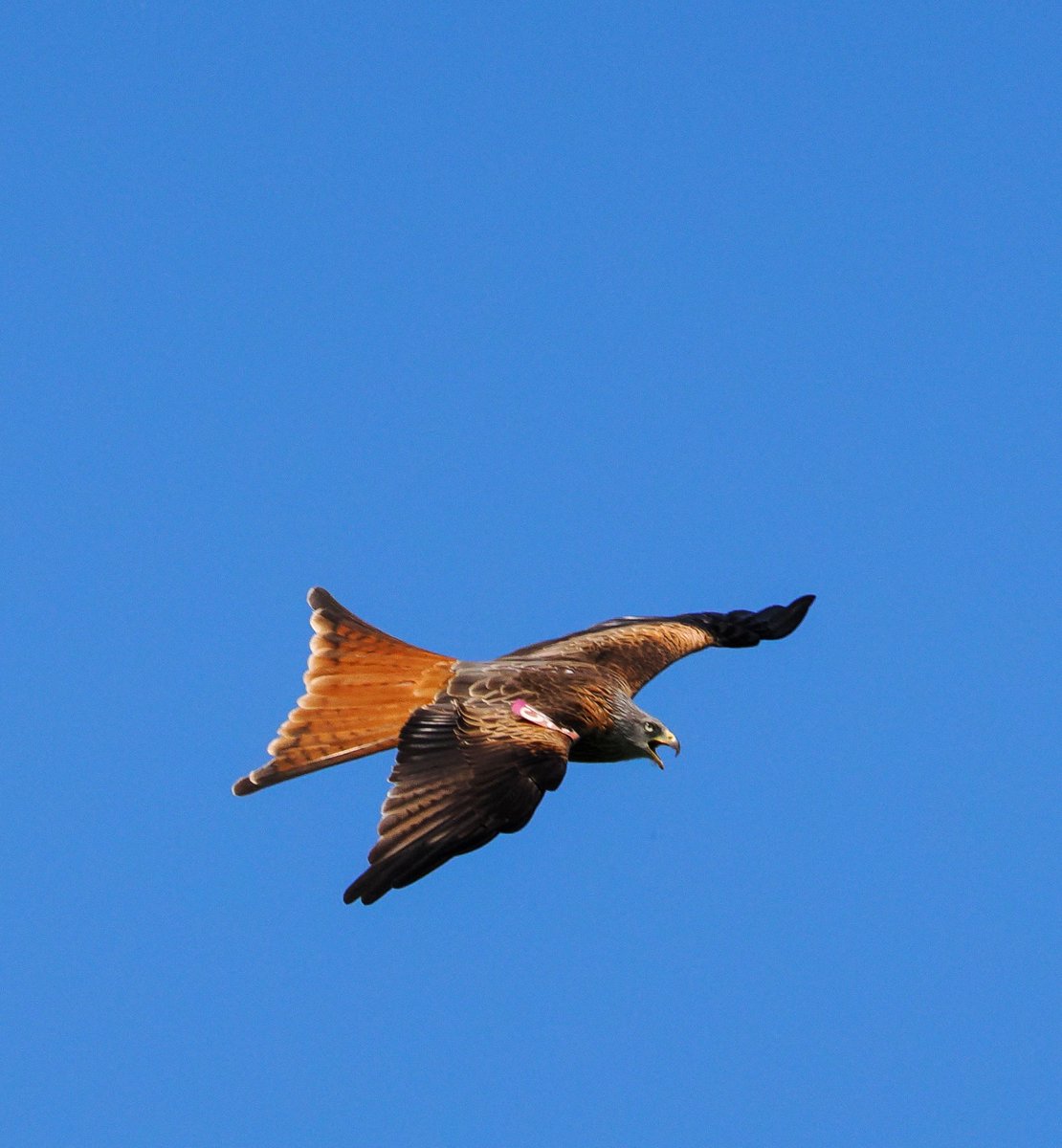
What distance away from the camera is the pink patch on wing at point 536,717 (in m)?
12.0

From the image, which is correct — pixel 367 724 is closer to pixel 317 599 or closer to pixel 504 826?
pixel 317 599

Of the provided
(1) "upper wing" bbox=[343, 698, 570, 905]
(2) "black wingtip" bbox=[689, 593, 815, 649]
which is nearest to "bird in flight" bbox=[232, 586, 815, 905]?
(1) "upper wing" bbox=[343, 698, 570, 905]

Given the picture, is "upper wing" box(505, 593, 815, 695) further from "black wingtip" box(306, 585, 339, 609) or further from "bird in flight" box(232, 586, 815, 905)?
"black wingtip" box(306, 585, 339, 609)

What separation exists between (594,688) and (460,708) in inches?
53.5

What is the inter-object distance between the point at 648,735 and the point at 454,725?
5.36 feet

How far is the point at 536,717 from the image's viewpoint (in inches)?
476

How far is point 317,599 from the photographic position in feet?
45.0

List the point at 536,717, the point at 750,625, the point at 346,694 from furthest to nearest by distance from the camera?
the point at 750,625, the point at 346,694, the point at 536,717

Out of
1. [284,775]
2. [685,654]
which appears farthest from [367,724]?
[685,654]

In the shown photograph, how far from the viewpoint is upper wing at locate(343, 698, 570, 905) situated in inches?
406

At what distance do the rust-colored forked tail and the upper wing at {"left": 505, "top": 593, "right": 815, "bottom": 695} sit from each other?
1156 millimetres

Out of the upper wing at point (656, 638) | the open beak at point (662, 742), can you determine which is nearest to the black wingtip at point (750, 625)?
the upper wing at point (656, 638)

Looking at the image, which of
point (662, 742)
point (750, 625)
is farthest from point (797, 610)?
point (662, 742)

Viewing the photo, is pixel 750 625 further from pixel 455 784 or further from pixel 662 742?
pixel 455 784
